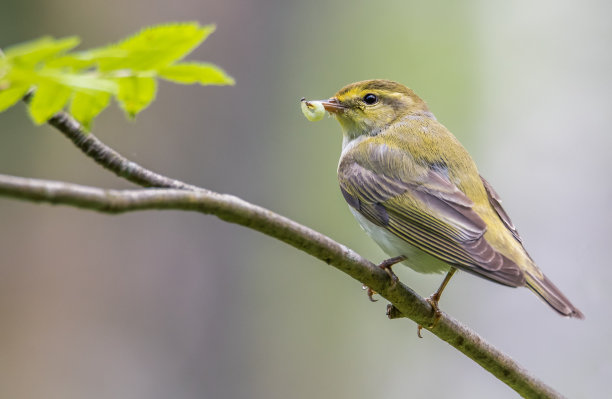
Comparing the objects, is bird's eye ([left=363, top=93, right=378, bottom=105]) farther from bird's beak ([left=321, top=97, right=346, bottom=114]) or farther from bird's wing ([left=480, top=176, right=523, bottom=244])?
bird's wing ([left=480, top=176, right=523, bottom=244])

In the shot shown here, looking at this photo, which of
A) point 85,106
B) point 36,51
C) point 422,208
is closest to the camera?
point 36,51

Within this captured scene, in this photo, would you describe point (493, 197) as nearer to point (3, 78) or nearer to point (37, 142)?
point (3, 78)

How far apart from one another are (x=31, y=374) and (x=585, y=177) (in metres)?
6.13

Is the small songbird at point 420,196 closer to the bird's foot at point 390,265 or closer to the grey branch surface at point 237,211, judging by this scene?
the bird's foot at point 390,265

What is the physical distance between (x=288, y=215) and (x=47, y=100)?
23.4 feet

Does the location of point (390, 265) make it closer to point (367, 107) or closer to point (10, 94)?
point (367, 107)

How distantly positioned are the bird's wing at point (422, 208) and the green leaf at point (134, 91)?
2.09 m

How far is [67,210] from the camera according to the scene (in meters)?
6.22

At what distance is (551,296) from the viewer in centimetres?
314

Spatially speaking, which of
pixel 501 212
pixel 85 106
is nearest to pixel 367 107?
pixel 501 212

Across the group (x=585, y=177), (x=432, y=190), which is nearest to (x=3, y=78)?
(x=432, y=190)

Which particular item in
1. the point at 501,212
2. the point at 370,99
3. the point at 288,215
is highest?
the point at 370,99

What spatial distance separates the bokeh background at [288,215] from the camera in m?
6.11

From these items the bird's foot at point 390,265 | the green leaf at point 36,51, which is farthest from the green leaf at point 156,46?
the bird's foot at point 390,265
